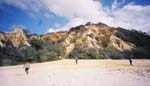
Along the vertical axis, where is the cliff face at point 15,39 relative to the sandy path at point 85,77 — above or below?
above

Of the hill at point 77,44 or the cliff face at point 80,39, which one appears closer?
the hill at point 77,44

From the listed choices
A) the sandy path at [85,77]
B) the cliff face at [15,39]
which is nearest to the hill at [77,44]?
the cliff face at [15,39]

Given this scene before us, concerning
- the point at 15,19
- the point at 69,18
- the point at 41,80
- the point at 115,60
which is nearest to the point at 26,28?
the point at 15,19

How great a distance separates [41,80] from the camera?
5.53 metres

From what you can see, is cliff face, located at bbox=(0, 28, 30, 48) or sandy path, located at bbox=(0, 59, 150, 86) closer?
sandy path, located at bbox=(0, 59, 150, 86)

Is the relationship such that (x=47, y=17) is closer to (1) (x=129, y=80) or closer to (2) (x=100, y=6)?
(2) (x=100, y=6)

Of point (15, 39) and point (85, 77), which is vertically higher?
point (15, 39)

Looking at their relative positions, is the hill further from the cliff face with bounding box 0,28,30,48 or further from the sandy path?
the sandy path

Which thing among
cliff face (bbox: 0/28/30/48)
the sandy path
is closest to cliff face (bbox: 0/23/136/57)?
cliff face (bbox: 0/28/30/48)

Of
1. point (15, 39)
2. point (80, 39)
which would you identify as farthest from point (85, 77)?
point (15, 39)

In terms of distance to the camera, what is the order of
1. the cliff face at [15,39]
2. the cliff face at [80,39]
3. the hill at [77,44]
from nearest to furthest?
the hill at [77,44]
the cliff face at [15,39]
the cliff face at [80,39]

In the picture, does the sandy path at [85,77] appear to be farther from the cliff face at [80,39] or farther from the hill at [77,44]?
the cliff face at [80,39]

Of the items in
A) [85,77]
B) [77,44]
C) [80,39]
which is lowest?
[85,77]

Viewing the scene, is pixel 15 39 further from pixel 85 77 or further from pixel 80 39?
pixel 85 77
